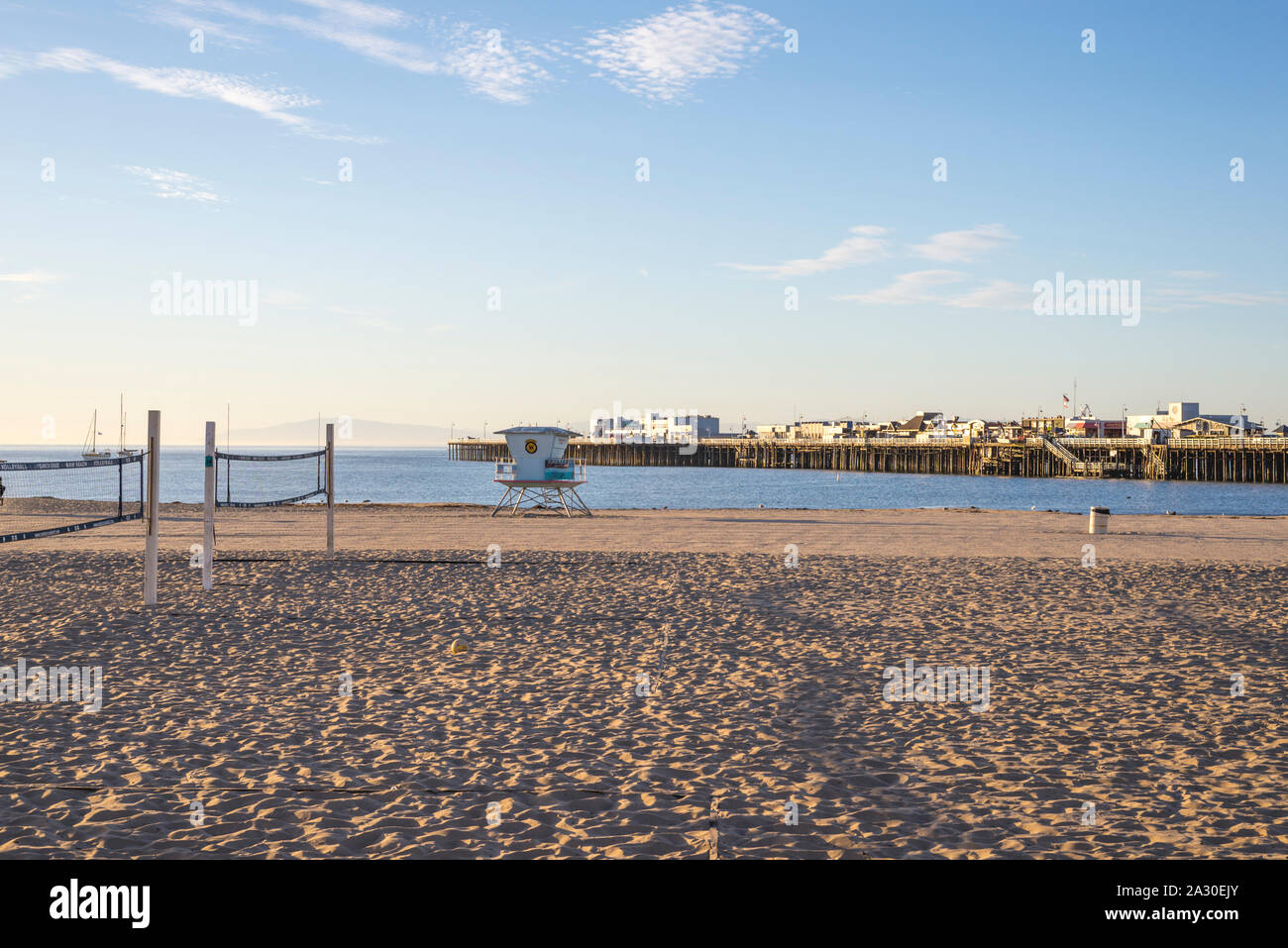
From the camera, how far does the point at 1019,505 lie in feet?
195

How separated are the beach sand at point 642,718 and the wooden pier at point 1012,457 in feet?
204

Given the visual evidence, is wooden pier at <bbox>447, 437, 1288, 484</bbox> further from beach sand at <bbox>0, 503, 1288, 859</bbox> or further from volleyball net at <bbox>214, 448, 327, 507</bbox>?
beach sand at <bbox>0, 503, 1288, 859</bbox>

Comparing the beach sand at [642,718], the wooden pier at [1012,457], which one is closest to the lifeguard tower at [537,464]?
the beach sand at [642,718]

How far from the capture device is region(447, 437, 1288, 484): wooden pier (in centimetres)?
10019

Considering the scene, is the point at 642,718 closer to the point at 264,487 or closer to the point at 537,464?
the point at 537,464

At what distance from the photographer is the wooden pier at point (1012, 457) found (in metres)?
100

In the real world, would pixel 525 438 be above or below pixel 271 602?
above

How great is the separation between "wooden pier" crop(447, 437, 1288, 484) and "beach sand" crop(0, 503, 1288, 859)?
6231 centimetres

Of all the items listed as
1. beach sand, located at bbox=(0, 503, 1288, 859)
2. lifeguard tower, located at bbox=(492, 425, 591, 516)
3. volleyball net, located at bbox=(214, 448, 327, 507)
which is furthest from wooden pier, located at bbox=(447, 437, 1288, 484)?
beach sand, located at bbox=(0, 503, 1288, 859)

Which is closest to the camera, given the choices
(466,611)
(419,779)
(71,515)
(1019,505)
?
(419,779)

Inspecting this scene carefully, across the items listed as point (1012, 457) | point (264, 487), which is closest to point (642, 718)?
point (264, 487)
